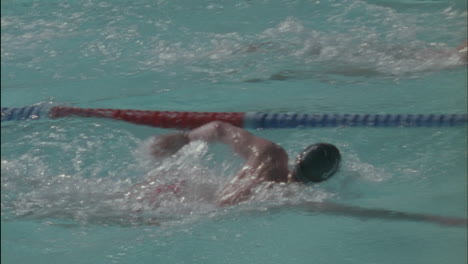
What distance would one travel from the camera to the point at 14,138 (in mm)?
3633

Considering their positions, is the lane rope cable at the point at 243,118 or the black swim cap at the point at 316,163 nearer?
the black swim cap at the point at 316,163

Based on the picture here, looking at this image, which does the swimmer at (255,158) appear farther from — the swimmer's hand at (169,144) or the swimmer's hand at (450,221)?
the swimmer's hand at (450,221)

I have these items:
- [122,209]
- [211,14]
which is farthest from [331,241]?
[211,14]

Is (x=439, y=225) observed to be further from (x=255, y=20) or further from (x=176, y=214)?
(x=255, y=20)

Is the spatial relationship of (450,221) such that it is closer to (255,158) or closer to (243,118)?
(255,158)

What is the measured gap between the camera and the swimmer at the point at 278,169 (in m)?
2.82

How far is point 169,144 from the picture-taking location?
3.48 m

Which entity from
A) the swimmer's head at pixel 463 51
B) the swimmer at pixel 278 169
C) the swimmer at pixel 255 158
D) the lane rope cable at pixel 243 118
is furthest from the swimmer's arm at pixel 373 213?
the swimmer's head at pixel 463 51

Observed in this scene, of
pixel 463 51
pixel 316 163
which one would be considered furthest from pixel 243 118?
pixel 463 51

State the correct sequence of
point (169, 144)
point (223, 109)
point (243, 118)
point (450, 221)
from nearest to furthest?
point (450, 221) < point (169, 144) < point (243, 118) < point (223, 109)

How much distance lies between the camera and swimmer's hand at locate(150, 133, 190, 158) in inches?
136

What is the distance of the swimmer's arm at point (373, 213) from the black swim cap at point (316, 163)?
13 cm

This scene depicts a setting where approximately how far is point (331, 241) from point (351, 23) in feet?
9.10

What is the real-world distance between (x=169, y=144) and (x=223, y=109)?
0.85 m
